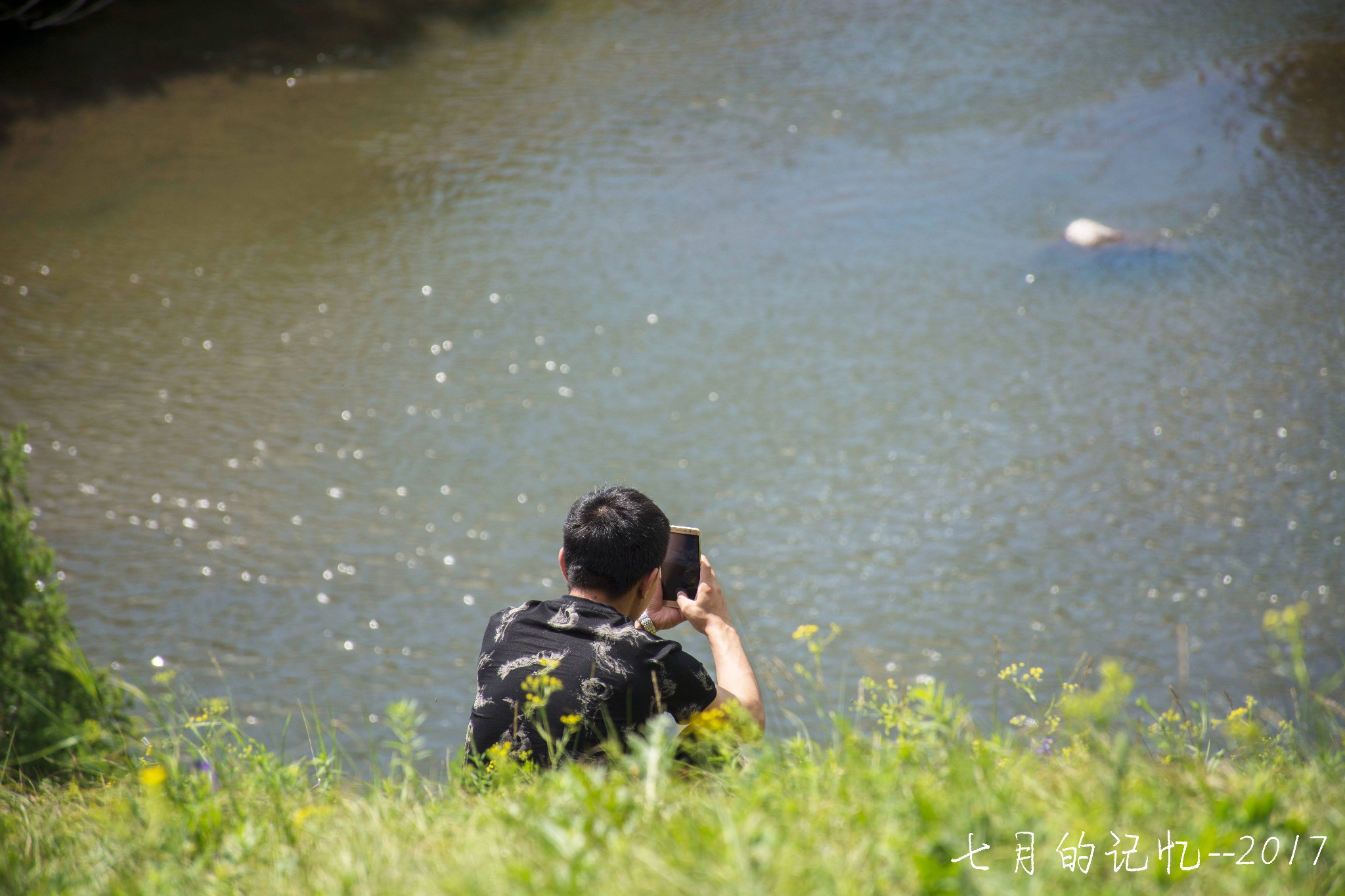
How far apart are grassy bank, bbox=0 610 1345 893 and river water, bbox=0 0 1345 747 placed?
545 mm

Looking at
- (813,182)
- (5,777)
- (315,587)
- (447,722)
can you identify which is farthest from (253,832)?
(813,182)

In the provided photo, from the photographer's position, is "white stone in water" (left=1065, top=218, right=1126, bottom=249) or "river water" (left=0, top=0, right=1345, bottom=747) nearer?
"river water" (left=0, top=0, right=1345, bottom=747)

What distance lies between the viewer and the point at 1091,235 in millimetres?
7598

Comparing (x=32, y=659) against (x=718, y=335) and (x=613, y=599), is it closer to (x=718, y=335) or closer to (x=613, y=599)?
(x=613, y=599)

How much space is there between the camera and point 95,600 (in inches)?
181

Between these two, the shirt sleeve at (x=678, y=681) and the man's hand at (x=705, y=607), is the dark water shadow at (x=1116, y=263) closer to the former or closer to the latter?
the man's hand at (x=705, y=607)

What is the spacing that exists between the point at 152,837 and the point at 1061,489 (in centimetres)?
480

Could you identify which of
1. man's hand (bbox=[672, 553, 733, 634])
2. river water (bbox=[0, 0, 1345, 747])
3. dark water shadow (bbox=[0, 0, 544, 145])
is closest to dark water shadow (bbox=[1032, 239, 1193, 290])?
river water (bbox=[0, 0, 1345, 747])

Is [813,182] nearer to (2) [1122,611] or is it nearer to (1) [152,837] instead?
(2) [1122,611]

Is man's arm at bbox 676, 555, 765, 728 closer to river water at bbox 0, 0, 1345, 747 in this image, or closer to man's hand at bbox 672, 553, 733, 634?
man's hand at bbox 672, 553, 733, 634

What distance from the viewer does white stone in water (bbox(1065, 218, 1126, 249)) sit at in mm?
7551

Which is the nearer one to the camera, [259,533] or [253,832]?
[253,832]

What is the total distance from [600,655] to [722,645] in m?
0.35

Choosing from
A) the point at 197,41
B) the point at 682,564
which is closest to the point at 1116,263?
the point at 682,564
